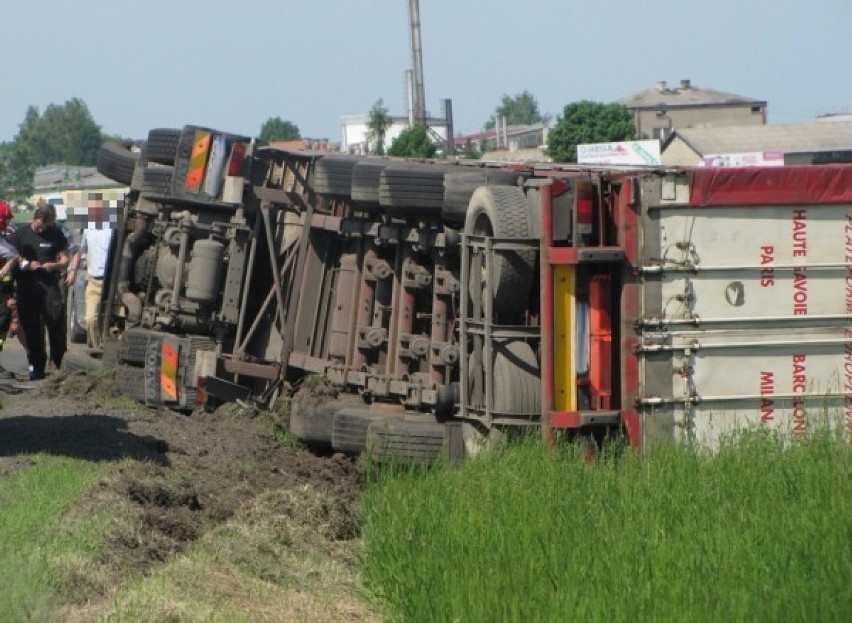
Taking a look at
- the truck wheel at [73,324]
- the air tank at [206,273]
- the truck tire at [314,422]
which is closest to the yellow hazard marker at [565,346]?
the truck tire at [314,422]

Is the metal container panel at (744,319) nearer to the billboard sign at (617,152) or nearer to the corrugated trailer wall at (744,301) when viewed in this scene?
the corrugated trailer wall at (744,301)

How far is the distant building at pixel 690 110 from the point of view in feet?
339

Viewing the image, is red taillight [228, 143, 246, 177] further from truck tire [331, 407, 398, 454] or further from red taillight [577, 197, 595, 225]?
red taillight [577, 197, 595, 225]

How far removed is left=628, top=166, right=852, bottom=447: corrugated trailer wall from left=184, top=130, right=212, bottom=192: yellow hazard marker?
5393mm

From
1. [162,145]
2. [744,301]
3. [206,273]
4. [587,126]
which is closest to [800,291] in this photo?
[744,301]

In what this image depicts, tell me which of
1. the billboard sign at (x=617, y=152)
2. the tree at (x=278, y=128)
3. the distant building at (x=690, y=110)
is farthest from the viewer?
the tree at (x=278, y=128)

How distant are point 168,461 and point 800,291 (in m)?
4.31

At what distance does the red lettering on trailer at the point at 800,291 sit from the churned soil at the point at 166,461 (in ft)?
9.86

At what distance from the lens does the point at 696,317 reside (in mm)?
10086

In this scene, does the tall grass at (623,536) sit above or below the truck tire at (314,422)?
below

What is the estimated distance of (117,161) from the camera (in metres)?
16.5

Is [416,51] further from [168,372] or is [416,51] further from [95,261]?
[168,372]

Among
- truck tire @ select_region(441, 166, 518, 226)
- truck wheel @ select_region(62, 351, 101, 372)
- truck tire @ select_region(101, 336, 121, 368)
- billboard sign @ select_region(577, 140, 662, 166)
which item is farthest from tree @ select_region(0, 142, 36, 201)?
truck tire @ select_region(441, 166, 518, 226)

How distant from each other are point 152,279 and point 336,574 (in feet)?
25.2
